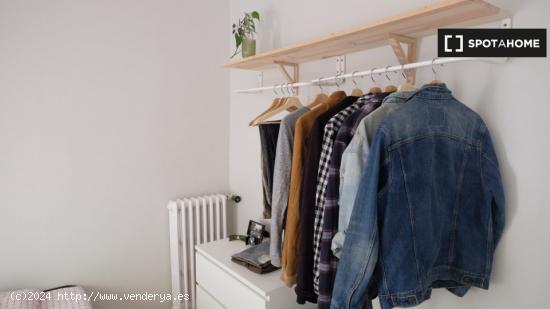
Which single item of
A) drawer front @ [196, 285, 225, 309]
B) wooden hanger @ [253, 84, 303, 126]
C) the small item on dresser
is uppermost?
wooden hanger @ [253, 84, 303, 126]

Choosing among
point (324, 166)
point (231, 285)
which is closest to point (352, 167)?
point (324, 166)

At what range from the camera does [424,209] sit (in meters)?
1.03

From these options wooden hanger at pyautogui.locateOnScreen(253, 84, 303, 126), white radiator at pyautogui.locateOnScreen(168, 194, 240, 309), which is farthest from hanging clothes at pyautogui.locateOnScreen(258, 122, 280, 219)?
white radiator at pyautogui.locateOnScreen(168, 194, 240, 309)

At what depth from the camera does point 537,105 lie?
1.05 meters

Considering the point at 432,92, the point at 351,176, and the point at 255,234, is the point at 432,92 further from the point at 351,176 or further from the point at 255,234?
the point at 255,234

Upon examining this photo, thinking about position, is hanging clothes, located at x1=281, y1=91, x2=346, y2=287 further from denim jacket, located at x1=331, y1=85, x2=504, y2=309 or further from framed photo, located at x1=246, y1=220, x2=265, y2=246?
framed photo, located at x1=246, y1=220, x2=265, y2=246

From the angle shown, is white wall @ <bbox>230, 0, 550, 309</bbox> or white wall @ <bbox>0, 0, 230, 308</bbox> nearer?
white wall @ <bbox>230, 0, 550, 309</bbox>

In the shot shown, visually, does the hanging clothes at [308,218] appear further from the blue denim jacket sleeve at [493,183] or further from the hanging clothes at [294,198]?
the blue denim jacket sleeve at [493,183]

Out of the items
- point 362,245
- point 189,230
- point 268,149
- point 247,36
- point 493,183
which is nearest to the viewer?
point 362,245

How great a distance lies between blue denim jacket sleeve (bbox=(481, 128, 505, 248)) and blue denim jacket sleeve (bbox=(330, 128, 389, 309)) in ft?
1.31

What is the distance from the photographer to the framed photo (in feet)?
6.75

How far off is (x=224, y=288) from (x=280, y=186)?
794 millimetres

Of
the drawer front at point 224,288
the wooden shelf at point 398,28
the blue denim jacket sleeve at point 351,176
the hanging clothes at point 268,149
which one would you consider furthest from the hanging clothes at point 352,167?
the drawer front at point 224,288

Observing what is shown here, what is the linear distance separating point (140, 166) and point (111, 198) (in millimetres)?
262
